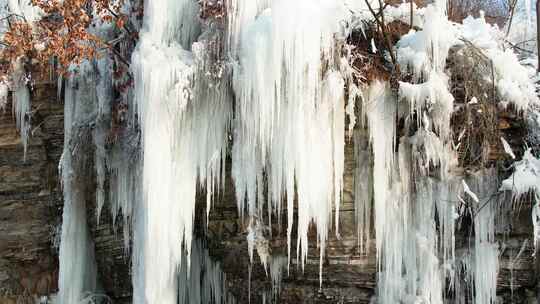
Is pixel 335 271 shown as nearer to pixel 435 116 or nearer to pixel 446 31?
A: pixel 435 116

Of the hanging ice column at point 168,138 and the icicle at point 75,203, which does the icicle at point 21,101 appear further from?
the hanging ice column at point 168,138

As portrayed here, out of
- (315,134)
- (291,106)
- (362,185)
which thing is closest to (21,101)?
(291,106)

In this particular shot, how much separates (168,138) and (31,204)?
2722 mm

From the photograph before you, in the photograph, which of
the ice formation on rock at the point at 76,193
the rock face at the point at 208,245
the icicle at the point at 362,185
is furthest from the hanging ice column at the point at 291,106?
the ice formation on rock at the point at 76,193

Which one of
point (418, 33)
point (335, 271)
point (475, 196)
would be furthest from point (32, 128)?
point (475, 196)

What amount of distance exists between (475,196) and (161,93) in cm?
297

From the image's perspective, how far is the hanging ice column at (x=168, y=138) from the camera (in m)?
5.47

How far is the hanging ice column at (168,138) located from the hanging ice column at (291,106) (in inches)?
12.3

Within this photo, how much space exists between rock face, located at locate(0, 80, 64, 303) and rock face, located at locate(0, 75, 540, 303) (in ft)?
0.04

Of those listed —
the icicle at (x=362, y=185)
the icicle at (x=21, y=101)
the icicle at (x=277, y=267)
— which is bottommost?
the icicle at (x=277, y=267)

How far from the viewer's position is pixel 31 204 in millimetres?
7277

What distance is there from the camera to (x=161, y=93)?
17.9ft

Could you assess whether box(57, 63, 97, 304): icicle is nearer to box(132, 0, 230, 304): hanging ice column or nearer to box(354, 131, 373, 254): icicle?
box(132, 0, 230, 304): hanging ice column

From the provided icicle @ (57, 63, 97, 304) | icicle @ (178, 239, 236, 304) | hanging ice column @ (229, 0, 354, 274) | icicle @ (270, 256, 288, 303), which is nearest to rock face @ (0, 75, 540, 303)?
icicle @ (270, 256, 288, 303)
